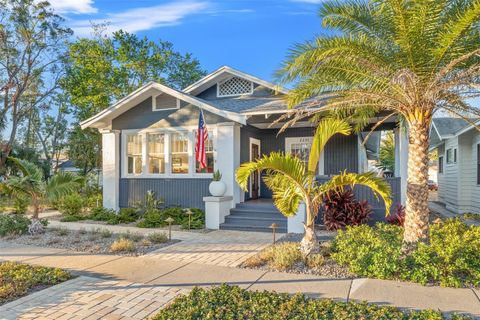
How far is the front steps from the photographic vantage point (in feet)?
30.9

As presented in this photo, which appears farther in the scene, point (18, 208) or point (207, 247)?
point (18, 208)

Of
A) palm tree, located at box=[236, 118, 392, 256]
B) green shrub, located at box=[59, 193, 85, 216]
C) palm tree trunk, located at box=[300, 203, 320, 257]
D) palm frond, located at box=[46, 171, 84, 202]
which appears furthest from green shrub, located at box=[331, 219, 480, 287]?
green shrub, located at box=[59, 193, 85, 216]

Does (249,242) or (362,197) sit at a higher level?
(362,197)

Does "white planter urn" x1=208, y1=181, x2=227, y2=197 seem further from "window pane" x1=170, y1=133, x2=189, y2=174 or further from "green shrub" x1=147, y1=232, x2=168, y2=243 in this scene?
"green shrub" x1=147, y1=232, x2=168, y2=243

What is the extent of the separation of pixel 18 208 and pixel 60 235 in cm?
530

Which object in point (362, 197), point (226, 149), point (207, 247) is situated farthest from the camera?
point (226, 149)

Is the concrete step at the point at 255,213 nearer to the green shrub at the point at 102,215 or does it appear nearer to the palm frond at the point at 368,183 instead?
the palm frond at the point at 368,183

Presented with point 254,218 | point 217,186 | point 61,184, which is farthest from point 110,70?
point 254,218

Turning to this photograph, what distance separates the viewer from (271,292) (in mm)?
4473

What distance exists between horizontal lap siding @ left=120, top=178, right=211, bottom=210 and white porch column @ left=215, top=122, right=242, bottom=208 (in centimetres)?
79

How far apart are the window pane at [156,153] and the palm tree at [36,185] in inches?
113

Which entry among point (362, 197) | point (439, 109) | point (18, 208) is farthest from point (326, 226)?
point (18, 208)

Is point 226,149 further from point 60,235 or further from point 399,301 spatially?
point 399,301

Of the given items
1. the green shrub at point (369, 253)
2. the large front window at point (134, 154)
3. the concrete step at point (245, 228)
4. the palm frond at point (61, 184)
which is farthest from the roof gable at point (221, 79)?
the green shrub at point (369, 253)
